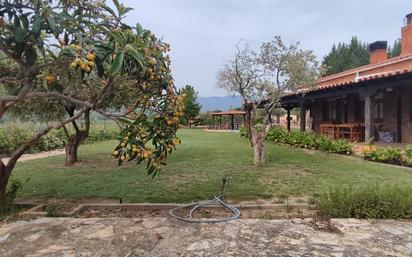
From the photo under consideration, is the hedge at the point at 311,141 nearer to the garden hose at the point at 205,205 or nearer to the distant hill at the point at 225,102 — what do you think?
the distant hill at the point at 225,102

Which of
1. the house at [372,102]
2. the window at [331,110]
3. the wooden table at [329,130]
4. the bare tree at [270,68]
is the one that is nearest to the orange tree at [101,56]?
the bare tree at [270,68]

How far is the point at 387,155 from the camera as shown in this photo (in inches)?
373

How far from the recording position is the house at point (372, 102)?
11.6 metres

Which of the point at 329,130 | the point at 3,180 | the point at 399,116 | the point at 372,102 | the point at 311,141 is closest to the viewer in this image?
the point at 3,180

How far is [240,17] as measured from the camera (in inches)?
531

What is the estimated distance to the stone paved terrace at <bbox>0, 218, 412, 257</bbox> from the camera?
11.7ft

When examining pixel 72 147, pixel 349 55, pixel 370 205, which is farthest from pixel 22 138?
pixel 349 55

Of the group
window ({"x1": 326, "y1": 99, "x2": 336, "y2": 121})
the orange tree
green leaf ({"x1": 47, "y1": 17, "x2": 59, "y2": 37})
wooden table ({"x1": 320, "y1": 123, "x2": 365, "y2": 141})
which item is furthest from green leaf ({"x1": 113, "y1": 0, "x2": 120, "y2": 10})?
window ({"x1": 326, "y1": 99, "x2": 336, "y2": 121})

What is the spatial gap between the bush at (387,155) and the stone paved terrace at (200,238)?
558 centimetres

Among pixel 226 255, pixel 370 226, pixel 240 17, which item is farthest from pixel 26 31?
pixel 240 17

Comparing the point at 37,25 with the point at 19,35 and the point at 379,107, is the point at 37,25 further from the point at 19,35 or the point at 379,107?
the point at 379,107

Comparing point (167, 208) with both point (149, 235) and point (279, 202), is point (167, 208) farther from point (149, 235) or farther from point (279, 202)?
point (279, 202)

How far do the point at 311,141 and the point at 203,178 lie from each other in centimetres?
660

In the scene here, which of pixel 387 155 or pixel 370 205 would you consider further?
pixel 387 155
